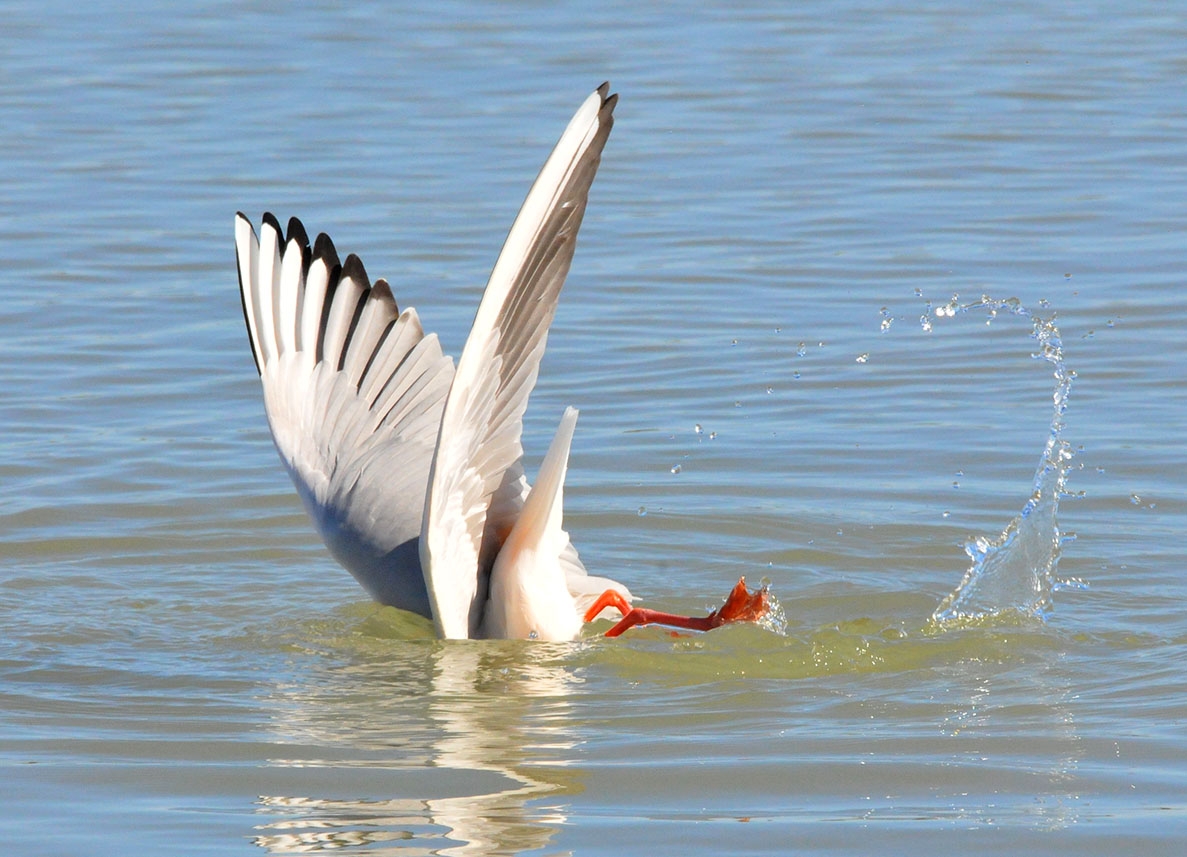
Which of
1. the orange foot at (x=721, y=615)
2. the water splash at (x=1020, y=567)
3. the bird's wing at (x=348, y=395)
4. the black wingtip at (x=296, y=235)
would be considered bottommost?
the orange foot at (x=721, y=615)

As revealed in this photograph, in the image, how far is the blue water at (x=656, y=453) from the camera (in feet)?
16.2

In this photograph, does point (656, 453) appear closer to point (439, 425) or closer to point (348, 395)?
point (348, 395)

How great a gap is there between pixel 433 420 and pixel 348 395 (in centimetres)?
33

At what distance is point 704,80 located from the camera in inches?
659

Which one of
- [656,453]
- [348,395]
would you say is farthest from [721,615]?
[656,453]

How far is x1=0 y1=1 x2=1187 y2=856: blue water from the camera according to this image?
194 inches

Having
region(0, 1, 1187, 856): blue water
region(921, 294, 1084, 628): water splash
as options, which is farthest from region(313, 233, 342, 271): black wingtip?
region(921, 294, 1084, 628): water splash

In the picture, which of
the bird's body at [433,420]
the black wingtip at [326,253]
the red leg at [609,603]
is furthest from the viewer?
the black wingtip at [326,253]

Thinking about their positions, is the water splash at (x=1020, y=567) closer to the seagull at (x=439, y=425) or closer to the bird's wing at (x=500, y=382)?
the seagull at (x=439, y=425)

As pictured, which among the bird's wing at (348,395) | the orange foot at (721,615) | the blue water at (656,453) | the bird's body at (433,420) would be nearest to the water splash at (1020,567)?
the blue water at (656,453)

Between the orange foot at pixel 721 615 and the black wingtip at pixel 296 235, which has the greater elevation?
the black wingtip at pixel 296 235

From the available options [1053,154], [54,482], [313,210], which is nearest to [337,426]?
[54,482]

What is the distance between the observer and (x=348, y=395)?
6.81 meters

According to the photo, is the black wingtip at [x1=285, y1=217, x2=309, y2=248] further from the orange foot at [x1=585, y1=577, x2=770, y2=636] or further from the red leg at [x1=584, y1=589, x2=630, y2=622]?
the orange foot at [x1=585, y1=577, x2=770, y2=636]
